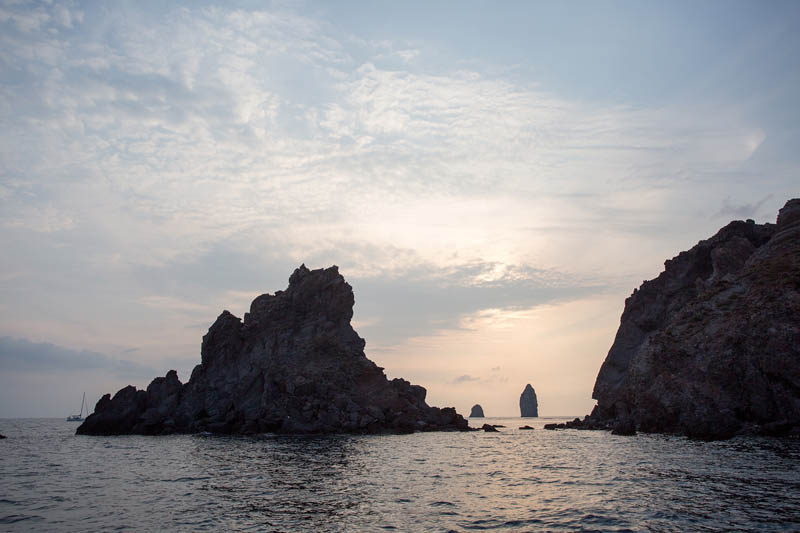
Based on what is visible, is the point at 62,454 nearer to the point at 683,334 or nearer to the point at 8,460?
the point at 8,460

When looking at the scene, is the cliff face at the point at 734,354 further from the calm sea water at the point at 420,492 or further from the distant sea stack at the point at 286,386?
the distant sea stack at the point at 286,386

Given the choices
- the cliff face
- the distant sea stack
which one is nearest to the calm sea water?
the cliff face

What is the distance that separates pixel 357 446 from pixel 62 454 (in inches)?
1243

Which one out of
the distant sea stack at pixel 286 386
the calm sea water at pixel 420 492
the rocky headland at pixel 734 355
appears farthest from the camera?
the distant sea stack at pixel 286 386

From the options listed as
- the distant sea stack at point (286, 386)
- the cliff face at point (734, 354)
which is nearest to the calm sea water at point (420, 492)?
the cliff face at point (734, 354)

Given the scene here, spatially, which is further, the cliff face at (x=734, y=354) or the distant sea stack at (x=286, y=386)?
the distant sea stack at (x=286, y=386)

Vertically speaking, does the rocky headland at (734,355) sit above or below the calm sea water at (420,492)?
above

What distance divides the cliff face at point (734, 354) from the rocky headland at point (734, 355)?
0.33ft

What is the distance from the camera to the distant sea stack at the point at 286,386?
90.9 metres

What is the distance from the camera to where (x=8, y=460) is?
156 feet

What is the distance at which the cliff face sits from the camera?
2018 inches

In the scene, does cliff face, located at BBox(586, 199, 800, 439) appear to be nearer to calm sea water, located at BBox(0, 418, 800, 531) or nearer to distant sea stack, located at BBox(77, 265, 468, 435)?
calm sea water, located at BBox(0, 418, 800, 531)

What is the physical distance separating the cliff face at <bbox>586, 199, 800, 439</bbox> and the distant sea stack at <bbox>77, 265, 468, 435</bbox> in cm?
4159

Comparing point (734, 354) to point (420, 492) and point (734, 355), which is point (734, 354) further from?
point (420, 492)
